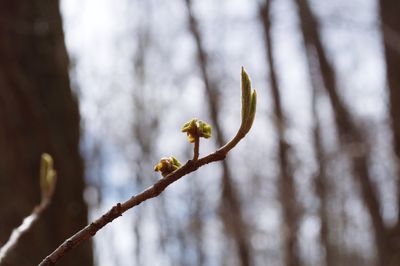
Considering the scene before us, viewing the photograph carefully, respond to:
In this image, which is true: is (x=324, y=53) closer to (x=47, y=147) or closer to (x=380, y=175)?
(x=380, y=175)

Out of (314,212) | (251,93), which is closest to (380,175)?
(314,212)

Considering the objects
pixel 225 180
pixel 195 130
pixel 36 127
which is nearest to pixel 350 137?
pixel 225 180

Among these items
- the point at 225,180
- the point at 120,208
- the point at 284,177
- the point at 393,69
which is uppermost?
the point at 225,180

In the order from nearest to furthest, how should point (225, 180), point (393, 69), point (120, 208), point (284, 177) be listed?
point (120, 208), point (393, 69), point (284, 177), point (225, 180)

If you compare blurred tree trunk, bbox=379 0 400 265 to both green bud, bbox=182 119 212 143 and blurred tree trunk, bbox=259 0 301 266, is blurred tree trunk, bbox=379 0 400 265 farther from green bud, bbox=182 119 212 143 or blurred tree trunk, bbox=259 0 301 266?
green bud, bbox=182 119 212 143

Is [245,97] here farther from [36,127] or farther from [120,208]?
[36,127]

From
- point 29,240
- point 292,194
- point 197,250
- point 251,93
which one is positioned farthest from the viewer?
point 197,250

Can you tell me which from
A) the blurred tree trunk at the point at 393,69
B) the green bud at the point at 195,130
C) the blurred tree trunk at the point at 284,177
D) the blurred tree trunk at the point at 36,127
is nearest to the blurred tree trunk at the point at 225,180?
the blurred tree trunk at the point at 284,177

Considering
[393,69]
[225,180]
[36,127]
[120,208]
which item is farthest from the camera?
[225,180]
